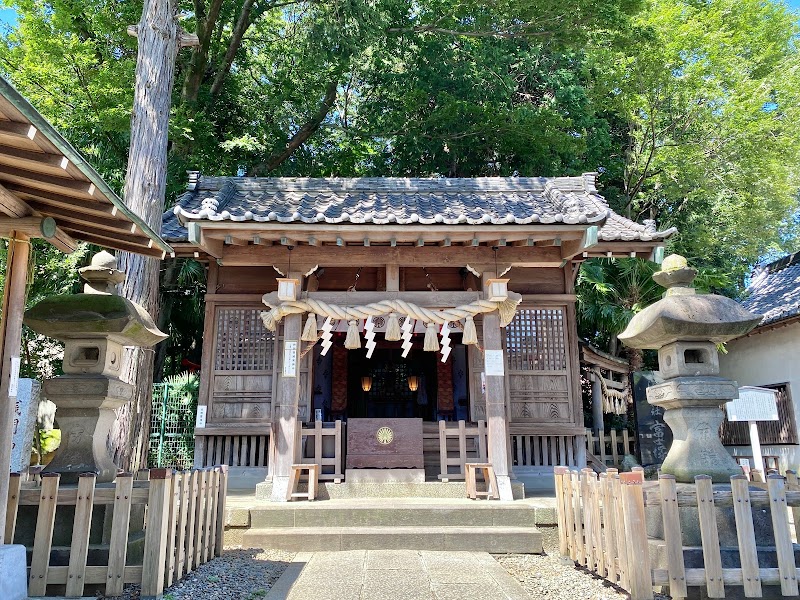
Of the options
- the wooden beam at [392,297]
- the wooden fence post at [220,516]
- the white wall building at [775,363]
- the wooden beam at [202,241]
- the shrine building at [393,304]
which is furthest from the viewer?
the white wall building at [775,363]

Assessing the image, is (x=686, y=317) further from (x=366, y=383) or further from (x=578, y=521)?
(x=366, y=383)

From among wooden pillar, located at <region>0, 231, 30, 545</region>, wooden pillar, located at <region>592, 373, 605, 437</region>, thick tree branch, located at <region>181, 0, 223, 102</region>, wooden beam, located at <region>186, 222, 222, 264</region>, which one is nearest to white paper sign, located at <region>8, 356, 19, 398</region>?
wooden pillar, located at <region>0, 231, 30, 545</region>

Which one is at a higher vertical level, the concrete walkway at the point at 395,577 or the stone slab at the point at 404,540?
the stone slab at the point at 404,540

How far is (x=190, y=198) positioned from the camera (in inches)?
398

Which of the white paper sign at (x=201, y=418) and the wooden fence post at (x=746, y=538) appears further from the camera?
the white paper sign at (x=201, y=418)

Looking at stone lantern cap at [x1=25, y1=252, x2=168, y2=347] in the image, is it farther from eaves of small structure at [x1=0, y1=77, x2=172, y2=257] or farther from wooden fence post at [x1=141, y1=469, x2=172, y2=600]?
wooden fence post at [x1=141, y1=469, x2=172, y2=600]

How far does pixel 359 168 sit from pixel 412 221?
1101 cm

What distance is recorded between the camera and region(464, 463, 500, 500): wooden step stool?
759 centimetres

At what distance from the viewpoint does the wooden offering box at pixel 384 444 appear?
27.9ft

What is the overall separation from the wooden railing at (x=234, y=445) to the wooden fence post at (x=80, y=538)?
192 inches

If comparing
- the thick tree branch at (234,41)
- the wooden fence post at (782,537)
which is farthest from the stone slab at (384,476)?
the thick tree branch at (234,41)

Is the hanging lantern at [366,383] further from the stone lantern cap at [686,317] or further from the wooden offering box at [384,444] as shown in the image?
the stone lantern cap at [686,317]

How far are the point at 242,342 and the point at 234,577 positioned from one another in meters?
4.88

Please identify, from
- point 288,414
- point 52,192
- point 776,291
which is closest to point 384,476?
point 288,414
